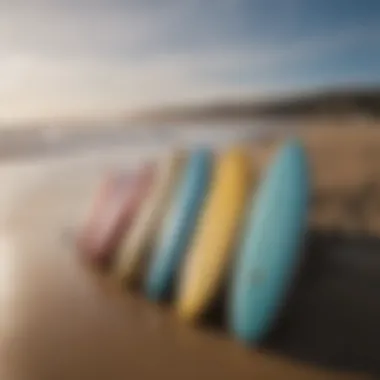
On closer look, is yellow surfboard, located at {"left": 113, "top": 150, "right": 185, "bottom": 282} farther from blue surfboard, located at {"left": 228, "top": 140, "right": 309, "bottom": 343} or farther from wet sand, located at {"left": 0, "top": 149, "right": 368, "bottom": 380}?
blue surfboard, located at {"left": 228, "top": 140, "right": 309, "bottom": 343}

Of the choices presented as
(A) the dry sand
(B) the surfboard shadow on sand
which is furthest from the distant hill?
(B) the surfboard shadow on sand

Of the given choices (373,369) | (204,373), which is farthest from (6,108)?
(373,369)

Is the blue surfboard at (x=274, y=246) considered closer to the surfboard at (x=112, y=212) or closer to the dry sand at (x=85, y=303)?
the dry sand at (x=85, y=303)

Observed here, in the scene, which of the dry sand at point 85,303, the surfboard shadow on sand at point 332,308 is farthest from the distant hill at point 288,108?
the surfboard shadow on sand at point 332,308

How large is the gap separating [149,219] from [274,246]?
288 millimetres

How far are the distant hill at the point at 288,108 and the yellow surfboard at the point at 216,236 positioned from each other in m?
0.08

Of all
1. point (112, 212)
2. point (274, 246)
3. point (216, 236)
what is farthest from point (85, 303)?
point (274, 246)

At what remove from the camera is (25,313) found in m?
1.28

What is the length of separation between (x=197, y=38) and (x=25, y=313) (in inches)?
20.1

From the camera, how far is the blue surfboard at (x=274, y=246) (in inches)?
42.4

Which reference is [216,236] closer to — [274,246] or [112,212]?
[274,246]

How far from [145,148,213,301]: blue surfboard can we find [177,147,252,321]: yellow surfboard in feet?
0.08

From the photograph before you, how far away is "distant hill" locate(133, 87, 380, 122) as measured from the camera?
116 centimetres

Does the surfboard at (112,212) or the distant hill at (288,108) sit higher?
the distant hill at (288,108)
